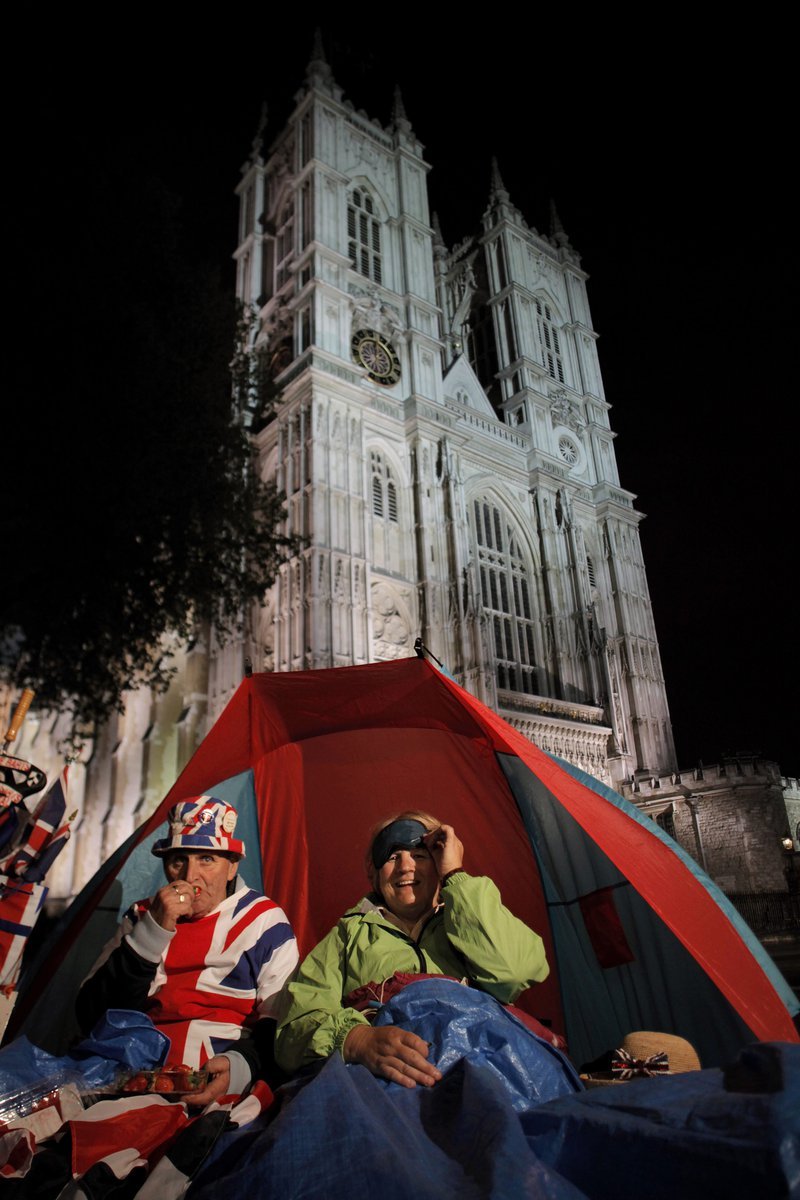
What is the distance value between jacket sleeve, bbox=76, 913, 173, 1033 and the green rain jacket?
47cm

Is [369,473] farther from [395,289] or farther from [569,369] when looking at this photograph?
[569,369]

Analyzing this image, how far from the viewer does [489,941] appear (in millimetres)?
2234

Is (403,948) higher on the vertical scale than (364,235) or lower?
lower

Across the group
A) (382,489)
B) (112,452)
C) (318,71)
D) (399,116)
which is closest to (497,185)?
(399,116)

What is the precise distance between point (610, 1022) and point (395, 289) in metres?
26.9

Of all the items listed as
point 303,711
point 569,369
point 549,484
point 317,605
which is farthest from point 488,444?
point 303,711

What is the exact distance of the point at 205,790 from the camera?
4617mm

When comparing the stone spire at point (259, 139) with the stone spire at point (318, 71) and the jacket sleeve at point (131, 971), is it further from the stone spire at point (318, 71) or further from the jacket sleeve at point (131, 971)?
the jacket sleeve at point (131, 971)

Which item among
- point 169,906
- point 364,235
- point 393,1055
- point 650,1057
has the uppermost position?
point 364,235

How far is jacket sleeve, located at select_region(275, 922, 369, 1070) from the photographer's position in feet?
6.62

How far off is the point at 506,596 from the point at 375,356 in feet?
32.2

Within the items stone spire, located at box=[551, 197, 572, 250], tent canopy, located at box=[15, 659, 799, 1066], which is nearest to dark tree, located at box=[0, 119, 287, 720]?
tent canopy, located at box=[15, 659, 799, 1066]

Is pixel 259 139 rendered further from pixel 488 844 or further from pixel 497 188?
pixel 488 844

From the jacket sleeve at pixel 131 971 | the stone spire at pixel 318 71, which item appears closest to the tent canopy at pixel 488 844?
the jacket sleeve at pixel 131 971
